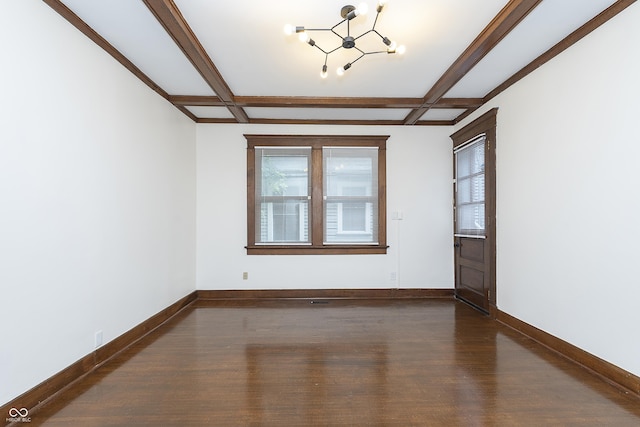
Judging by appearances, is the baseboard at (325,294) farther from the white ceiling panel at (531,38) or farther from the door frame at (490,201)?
the white ceiling panel at (531,38)

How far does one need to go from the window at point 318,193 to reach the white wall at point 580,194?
1826 mm

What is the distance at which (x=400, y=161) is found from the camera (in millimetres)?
A: 4828

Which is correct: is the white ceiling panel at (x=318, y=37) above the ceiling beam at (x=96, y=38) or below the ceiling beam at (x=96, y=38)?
above

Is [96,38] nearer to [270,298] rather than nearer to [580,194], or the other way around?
[270,298]

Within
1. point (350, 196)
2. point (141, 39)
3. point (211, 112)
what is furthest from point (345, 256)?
point (141, 39)

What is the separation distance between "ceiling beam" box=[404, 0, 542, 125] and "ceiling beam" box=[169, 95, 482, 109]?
243mm

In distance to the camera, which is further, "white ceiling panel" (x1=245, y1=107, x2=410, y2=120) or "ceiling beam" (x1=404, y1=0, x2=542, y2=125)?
"white ceiling panel" (x1=245, y1=107, x2=410, y2=120)

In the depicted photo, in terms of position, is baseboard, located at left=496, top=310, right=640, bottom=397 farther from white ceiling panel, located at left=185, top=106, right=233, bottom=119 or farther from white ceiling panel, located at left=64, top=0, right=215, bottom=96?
white ceiling panel, located at left=185, top=106, right=233, bottom=119

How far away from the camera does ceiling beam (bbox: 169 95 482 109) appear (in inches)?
154

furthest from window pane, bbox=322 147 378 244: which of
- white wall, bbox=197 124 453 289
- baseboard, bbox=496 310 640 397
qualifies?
baseboard, bbox=496 310 640 397

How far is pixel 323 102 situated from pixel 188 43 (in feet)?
5.80

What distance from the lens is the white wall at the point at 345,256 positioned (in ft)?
15.4

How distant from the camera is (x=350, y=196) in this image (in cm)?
480

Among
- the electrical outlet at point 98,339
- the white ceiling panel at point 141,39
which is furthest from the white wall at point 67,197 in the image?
the white ceiling panel at point 141,39
